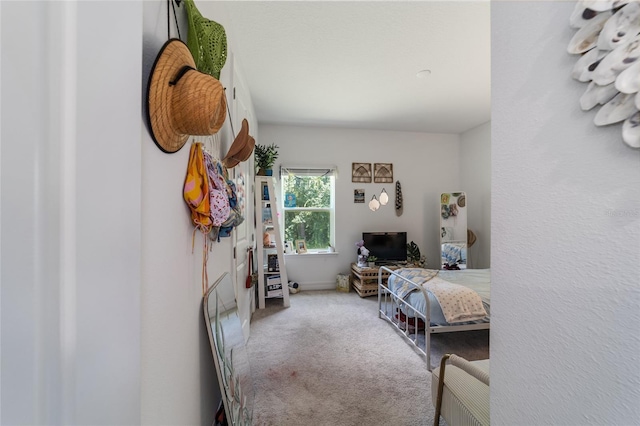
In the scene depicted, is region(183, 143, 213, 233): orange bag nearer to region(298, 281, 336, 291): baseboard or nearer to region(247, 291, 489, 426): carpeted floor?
region(247, 291, 489, 426): carpeted floor

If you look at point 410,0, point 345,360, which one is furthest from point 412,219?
point 410,0

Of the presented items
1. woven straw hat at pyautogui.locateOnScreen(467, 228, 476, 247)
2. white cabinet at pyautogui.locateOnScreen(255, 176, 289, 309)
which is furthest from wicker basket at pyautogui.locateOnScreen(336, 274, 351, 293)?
woven straw hat at pyautogui.locateOnScreen(467, 228, 476, 247)

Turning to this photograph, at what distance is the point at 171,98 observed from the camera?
0.71m

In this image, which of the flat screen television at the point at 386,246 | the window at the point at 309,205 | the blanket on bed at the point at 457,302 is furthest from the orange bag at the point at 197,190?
the flat screen television at the point at 386,246

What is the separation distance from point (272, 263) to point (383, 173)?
101 inches

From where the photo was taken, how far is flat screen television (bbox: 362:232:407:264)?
167 inches

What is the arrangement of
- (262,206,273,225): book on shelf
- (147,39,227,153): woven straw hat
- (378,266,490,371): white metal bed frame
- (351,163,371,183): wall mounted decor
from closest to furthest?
1. (147,39,227,153): woven straw hat
2. (378,266,490,371): white metal bed frame
3. (262,206,273,225): book on shelf
4. (351,163,371,183): wall mounted decor

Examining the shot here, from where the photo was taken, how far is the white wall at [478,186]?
13.3ft

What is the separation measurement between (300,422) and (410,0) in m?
2.91

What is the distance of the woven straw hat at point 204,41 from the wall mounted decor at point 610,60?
1133 mm

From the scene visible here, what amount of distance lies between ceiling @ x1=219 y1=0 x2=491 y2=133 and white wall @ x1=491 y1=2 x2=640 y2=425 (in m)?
1.47

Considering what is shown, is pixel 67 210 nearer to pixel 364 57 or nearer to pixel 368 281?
pixel 364 57

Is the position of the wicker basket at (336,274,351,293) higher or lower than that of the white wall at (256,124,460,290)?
lower

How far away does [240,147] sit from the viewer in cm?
137
